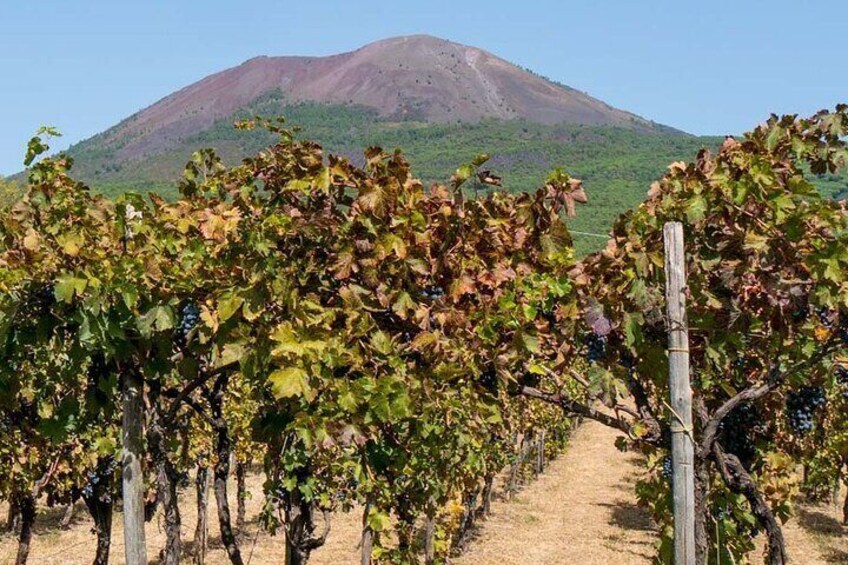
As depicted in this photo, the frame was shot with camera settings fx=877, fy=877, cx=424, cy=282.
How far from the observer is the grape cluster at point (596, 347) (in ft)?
14.6

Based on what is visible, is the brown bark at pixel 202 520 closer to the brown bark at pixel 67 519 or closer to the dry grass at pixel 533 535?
the dry grass at pixel 533 535

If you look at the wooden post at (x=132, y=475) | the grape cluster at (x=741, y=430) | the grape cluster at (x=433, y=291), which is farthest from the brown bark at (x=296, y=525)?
the grape cluster at (x=741, y=430)

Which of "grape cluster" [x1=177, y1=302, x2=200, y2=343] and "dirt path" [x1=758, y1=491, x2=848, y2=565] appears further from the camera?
"dirt path" [x1=758, y1=491, x2=848, y2=565]

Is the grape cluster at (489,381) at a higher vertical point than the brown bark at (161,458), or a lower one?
higher

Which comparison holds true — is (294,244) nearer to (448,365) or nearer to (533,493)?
(448,365)

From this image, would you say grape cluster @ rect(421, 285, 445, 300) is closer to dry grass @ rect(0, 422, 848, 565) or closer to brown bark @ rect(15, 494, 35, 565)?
dry grass @ rect(0, 422, 848, 565)

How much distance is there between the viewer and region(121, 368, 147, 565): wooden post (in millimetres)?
4770

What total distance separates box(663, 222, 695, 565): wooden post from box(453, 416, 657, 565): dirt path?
11.5 metres

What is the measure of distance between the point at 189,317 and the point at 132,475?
0.91 metres

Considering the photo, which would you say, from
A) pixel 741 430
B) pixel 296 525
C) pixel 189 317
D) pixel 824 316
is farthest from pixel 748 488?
pixel 189 317

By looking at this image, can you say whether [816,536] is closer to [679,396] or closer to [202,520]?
[202,520]

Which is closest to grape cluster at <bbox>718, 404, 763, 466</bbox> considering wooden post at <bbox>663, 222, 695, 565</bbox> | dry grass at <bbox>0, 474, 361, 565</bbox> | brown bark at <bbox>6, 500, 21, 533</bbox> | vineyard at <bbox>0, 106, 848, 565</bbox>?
vineyard at <bbox>0, 106, 848, 565</bbox>

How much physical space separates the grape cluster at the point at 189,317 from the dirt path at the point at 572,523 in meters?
11.0

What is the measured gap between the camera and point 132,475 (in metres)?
4.80
